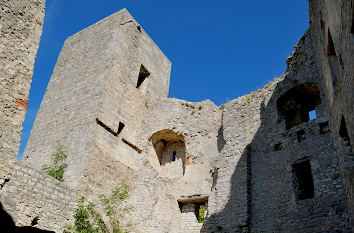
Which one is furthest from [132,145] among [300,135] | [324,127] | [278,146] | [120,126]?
[324,127]

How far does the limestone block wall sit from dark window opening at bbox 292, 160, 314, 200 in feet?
23.6

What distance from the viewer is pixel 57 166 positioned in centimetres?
1273

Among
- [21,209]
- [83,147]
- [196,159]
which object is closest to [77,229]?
[21,209]

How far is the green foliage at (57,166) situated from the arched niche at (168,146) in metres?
4.26

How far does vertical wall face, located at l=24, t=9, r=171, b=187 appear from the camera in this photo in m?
13.4

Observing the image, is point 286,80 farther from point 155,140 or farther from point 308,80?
point 155,140

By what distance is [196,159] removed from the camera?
1490 centimetres

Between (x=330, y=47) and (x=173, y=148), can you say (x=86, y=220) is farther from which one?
(x=330, y=47)

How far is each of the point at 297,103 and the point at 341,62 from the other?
6.99 metres

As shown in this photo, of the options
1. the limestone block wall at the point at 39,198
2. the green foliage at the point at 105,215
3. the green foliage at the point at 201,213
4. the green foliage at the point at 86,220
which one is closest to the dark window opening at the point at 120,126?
the green foliage at the point at 105,215

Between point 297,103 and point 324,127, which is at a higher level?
point 297,103

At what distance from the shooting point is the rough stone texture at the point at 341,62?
203 inches

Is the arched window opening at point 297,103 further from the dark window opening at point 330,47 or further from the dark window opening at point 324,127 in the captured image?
the dark window opening at point 330,47

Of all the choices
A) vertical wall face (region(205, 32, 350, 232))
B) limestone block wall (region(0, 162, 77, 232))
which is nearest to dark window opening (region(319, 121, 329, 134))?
vertical wall face (region(205, 32, 350, 232))
